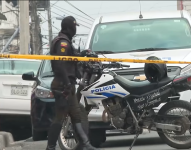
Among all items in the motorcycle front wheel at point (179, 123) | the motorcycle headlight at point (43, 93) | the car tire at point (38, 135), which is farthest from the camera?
the car tire at point (38, 135)

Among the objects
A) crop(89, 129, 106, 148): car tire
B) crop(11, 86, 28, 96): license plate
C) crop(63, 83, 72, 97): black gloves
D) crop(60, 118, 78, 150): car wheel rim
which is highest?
crop(63, 83, 72, 97): black gloves

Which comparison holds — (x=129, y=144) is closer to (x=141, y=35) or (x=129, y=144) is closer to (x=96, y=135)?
(x=96, y=135)

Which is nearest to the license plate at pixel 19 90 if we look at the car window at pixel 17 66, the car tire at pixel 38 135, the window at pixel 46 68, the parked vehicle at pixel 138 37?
the car window at pixel 17 66

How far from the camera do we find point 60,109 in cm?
637

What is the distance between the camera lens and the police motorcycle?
250 inches

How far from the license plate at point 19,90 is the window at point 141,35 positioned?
2.25 meters

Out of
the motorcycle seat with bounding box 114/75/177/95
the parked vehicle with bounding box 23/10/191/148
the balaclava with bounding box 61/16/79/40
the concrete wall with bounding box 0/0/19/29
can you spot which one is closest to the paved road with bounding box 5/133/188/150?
the parked vehicle with bounding box 23/10/191/148

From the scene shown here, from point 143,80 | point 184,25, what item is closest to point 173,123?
point 143,80

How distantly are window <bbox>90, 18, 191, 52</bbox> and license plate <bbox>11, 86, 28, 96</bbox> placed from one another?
7.39ft

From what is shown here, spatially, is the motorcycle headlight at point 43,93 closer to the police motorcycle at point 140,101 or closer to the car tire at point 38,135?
the car tire at point 38,135

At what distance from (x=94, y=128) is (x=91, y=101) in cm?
96

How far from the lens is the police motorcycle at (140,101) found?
6355 millimetres

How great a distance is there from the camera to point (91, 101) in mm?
6742

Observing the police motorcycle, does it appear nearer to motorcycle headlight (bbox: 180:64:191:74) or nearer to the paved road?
motorcycle headlight (bbox: 180:64:191:74)
